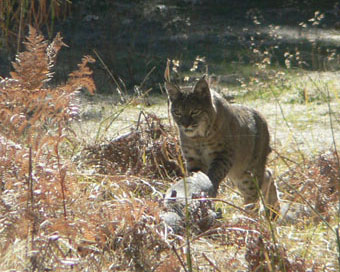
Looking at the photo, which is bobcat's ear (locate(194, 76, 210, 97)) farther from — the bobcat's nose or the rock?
the rock

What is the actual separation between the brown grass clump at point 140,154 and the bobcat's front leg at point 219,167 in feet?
0.81

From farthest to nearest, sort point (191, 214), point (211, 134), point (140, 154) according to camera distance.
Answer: point (211, 134) → point (140, 154) → point (191, 214)

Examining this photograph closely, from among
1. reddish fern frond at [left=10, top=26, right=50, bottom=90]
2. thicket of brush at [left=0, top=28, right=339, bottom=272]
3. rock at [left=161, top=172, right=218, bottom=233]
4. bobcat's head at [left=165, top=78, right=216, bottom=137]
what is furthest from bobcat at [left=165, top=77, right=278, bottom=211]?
reddish fern frond at [left=10, top=26, right=50, bottom=90]

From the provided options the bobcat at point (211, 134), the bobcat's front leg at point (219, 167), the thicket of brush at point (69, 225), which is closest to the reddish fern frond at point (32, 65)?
the thicket of brush at point (69, 225)

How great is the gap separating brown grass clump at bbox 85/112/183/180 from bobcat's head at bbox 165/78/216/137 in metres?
0.14

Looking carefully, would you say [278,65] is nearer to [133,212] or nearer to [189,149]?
[189,149]

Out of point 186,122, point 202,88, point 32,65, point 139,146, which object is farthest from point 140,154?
point 32,65

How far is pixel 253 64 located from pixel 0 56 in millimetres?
2982

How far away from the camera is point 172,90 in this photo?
496 centimetres

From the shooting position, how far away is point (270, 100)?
745cm

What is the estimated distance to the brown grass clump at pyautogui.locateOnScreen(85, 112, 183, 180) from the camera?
4824 mm

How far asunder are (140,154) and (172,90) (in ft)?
1.54

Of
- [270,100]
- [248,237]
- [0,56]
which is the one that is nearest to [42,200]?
[248,237]

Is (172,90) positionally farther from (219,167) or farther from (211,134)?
(219,167)
